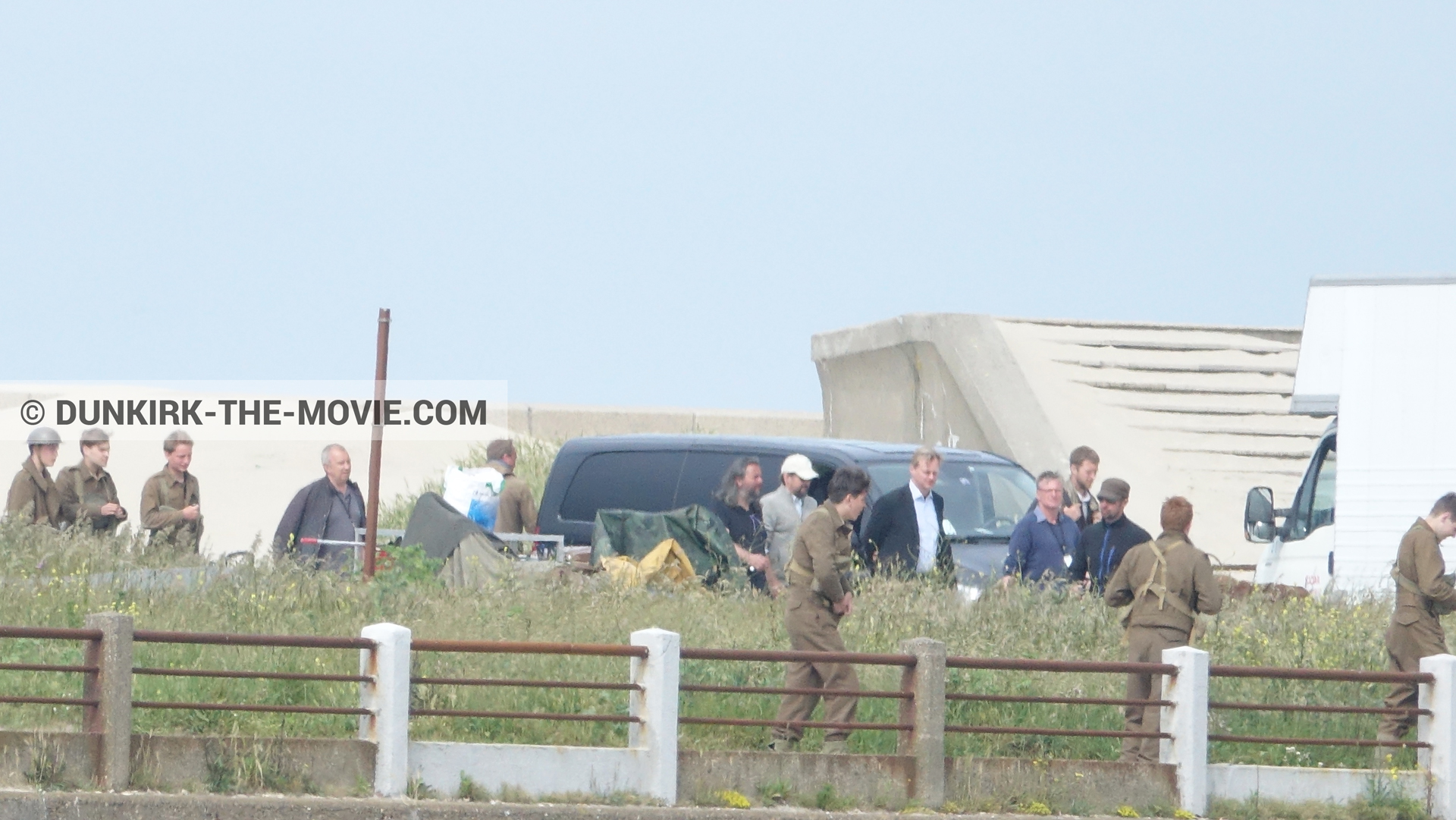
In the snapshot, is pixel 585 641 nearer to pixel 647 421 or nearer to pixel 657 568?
pixel 657 568

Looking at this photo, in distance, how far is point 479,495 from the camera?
50.4 ft

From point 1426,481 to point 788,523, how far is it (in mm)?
5274

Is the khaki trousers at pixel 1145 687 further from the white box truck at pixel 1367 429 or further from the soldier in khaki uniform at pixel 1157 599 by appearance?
the white box truck at pixel 1367 429

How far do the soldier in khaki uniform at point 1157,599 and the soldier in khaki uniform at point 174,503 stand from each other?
672 cm

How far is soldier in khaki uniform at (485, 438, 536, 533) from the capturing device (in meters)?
14.7

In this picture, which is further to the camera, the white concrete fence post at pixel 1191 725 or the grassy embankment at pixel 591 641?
the grassy embankment at pixel 591 641

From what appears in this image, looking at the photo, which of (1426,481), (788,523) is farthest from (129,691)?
(1426,481)

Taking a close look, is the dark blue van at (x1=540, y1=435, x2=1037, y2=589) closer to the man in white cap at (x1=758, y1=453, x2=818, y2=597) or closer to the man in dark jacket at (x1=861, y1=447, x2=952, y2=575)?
the man in dark jacket at (x1=861, y1=447, x2=952, y2=575)

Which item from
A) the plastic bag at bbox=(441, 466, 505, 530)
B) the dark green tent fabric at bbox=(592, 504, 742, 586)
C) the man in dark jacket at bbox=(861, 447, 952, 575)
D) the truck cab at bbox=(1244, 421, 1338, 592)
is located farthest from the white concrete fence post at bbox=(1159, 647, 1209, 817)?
the plastic bag at bbox=(441, 466, 505, 530)

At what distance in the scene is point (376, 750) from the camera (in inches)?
361

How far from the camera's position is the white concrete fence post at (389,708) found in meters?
9.11

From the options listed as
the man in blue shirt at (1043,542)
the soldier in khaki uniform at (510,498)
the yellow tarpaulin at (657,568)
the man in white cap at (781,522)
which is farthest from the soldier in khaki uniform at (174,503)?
the man in blue shirt at (1043,542)

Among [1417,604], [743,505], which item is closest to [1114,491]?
[1417,604]

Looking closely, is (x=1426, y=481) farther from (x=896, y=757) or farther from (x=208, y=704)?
(x=208, y=704)
